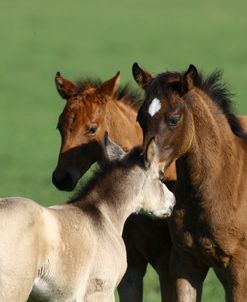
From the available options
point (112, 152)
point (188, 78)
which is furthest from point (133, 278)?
point (188, 78)

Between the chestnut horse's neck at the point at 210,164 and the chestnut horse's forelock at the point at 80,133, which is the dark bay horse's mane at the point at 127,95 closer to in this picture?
the chestnut horse's forelock at the point at 80,133

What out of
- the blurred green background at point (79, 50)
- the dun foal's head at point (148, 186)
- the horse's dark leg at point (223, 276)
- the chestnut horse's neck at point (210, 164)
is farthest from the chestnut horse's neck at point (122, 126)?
the blurred green background at point (79, 50)

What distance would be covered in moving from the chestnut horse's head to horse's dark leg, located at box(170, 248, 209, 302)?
0.84m

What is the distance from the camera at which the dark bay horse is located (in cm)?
948

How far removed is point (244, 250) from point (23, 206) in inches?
80.6

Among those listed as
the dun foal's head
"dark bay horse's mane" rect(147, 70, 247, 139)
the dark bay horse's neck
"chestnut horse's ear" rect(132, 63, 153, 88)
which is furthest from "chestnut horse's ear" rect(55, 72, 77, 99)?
the dark bay horse's neck

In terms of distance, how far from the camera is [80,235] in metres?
8.38

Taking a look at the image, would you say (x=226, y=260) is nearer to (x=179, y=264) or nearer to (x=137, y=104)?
(x=179, y=264)

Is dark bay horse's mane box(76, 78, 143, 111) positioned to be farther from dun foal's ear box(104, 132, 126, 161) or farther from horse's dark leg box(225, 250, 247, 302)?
horse's dark leg box(225, 250, 247, 302)

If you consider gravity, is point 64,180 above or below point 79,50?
above

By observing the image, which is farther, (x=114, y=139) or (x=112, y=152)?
(x=114, y=139)

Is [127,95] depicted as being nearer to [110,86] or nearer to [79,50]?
[110,86]

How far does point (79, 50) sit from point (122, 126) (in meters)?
27.7

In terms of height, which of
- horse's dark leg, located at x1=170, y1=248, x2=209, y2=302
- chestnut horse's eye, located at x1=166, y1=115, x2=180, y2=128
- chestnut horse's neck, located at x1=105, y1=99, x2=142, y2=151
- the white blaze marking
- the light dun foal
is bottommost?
horse's dark leg, located at x1=170, y1=248, x2=209, y2=302
